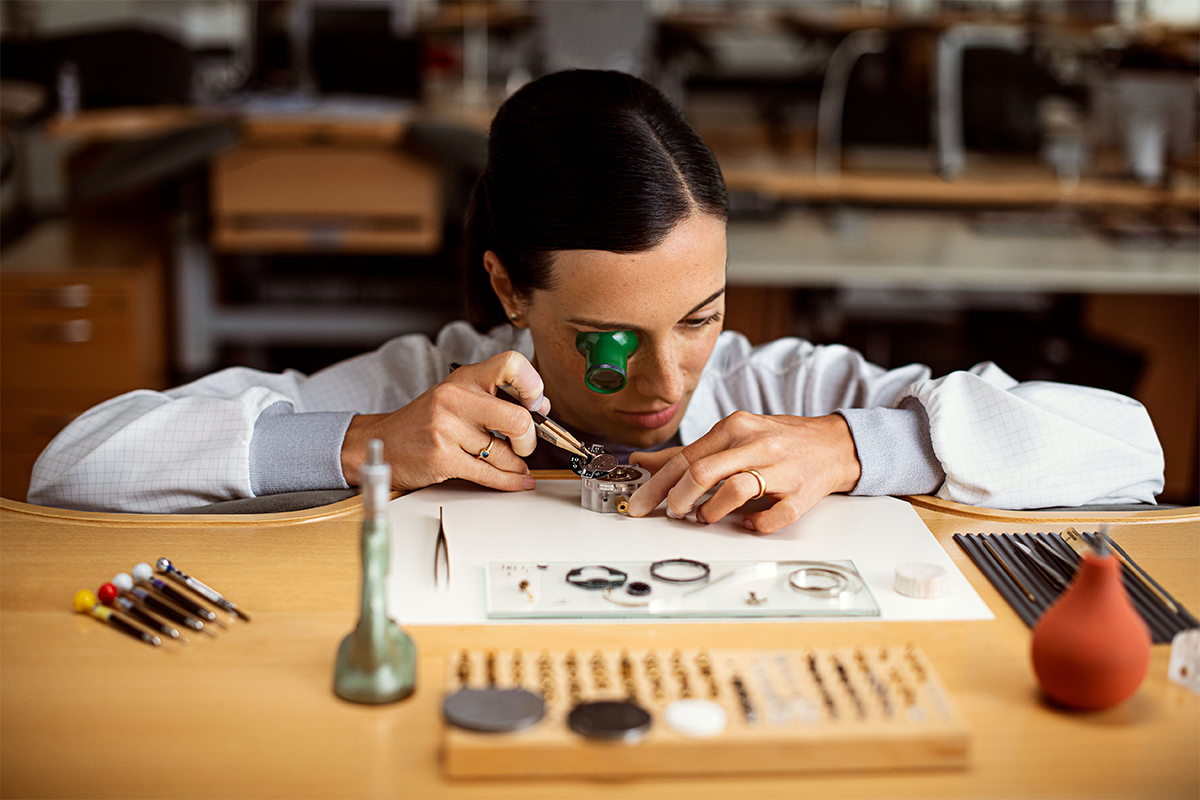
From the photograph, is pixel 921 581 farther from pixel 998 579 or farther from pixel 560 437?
pixel 560 437

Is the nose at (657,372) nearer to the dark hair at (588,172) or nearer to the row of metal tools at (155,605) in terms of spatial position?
the dark hair at (588,172)

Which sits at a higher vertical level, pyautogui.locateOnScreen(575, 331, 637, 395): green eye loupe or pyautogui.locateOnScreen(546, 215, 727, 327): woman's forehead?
pyautogui.locateOnScreen(546, 215, 727, 327): woman's forehead

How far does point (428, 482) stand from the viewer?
4.09 feet

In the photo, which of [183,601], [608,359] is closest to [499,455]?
[608,359]

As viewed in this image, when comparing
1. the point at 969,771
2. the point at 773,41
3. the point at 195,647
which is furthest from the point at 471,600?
the point at 773,41

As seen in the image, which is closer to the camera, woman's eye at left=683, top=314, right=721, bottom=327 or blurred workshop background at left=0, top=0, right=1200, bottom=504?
woman's eye at left=683, top=314, right=721, bottom=327

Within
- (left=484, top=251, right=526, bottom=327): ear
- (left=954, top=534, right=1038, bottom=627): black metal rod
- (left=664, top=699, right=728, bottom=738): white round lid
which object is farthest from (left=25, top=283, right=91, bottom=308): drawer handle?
(left=664, top=699, right=728, bottom=738): white round lid

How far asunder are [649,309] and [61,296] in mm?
2346

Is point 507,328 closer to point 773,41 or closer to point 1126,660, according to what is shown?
point 1126,660

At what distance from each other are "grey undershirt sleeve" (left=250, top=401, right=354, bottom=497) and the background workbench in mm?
165

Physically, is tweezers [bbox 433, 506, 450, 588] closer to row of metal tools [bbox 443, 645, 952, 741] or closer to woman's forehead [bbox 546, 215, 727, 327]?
row of metal tools [bbox 443, 645, 952, 741]

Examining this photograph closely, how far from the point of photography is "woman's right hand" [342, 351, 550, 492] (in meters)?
1.22

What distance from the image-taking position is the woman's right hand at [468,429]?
1219 millimetres

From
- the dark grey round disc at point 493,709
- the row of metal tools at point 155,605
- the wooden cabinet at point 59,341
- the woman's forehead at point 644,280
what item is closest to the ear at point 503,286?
the woman's forehead at point 644,280
